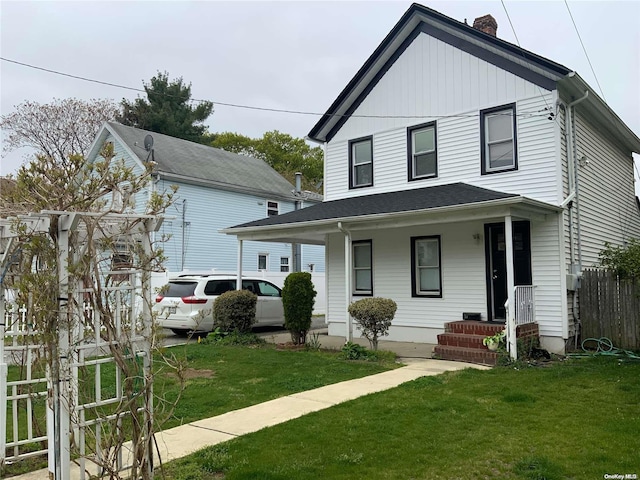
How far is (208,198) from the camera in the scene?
73.1 feet

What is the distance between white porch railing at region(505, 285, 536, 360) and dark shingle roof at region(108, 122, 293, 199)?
14.0 m

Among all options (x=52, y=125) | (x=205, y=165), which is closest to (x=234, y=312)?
(x=205, y=165)

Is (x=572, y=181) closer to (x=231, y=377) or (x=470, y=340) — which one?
(x=470, y=340)

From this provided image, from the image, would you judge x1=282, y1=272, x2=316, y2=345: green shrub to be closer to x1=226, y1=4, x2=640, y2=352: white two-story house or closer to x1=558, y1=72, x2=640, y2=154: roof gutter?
x1=226, y1=4, x2=640, y2=352: white two-story house

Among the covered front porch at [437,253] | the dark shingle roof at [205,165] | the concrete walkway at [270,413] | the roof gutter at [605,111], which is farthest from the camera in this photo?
the dark shingle roof at [205,165]

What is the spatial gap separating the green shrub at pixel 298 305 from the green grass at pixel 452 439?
4.77 metres

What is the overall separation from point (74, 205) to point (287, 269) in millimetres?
22429

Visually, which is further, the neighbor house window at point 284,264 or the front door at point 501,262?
the neighbor house window at point 284,264

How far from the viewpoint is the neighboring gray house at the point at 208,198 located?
2098cm

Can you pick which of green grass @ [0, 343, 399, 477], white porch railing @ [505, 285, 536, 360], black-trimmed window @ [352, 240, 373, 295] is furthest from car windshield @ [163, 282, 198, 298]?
white porch railing @ [505, 285, 536, 360]

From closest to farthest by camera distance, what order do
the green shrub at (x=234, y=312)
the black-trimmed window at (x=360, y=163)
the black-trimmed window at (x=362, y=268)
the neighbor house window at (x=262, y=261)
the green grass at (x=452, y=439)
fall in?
1. the green grass at (x=452, y=439)
2. the green shrub at (x=234, y=312)
3. the black-trimmed window at (x=362, y=268)
4. the black-trimmed window at (x=360, y=163)
5. the neighbor house window at (x=262, y=261)

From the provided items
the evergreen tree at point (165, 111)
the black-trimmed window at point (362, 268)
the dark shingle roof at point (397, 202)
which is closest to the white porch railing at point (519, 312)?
the dark shingle roof at point (397, 202)

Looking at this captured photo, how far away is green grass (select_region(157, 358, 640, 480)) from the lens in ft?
14.0

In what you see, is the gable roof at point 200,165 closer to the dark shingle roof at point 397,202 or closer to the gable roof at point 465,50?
the gable roof at point 465,50
